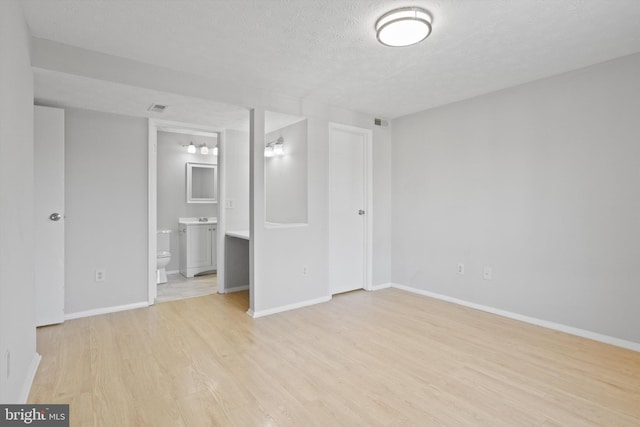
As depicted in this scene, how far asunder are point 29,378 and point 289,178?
2986 mm

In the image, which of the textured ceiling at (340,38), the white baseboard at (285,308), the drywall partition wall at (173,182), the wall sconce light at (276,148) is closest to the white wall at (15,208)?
the textured ceiling at (340,38)

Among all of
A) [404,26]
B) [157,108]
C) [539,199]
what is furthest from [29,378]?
[539,199]

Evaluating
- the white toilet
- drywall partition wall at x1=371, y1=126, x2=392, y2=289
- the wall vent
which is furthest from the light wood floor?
the wall vent

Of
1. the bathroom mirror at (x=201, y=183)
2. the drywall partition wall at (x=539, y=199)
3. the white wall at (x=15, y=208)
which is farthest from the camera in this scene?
the bathroom mirror at (x=201, y=183)

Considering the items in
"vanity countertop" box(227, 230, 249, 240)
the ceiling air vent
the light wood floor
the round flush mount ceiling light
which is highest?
the round flush mount ceiling light

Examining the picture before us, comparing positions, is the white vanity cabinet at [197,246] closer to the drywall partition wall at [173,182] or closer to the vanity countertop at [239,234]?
the drywall partition wall at [173,182]

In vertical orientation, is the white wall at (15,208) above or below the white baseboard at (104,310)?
above

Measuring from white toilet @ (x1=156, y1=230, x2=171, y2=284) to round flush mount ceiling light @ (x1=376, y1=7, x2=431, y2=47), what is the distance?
13.5 ft

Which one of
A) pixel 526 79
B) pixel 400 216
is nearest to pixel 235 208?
pixel 400 216

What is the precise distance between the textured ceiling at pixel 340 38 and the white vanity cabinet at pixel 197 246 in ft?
9.10

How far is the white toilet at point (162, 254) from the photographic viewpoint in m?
4.80

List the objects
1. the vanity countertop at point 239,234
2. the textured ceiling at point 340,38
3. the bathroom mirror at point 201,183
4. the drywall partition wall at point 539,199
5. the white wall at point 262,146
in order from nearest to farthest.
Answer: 1. the textured ceiling at point 340,38
2. the white wall at point 262,146
3. the drywall partition wall at point 539,199
4. the vanity countertop at point 239,234
5. the bathroom mirror at point 201,183

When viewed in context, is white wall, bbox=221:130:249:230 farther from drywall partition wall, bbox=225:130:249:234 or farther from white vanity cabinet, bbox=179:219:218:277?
white vanity cabinet, bbox=179:219:218:277

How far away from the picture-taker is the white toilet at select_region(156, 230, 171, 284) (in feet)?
15.8
